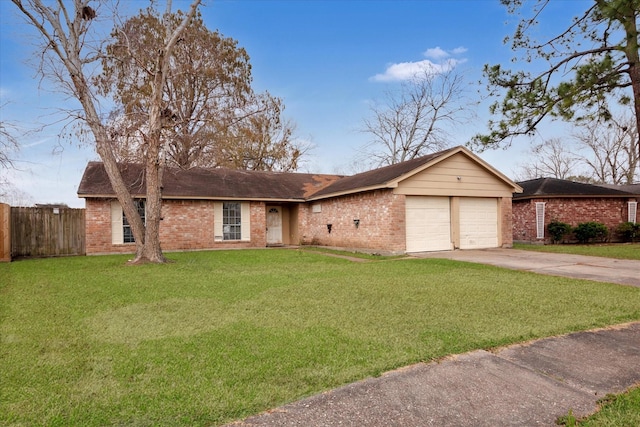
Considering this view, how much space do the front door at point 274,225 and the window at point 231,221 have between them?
2134mm

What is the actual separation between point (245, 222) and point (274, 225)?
2.29 metres

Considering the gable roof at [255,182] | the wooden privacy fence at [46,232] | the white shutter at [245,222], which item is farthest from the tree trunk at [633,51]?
the wooden privacy fence at [46,232]

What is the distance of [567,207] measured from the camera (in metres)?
17.6

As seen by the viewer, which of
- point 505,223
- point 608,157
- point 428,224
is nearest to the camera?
point 428,224

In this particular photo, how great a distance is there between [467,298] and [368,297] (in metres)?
1.57

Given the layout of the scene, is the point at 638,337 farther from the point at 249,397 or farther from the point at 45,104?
the point at 45,104

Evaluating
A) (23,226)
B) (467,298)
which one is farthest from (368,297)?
(23,226)

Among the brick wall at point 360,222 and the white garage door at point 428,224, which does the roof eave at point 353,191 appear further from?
the white garage door at point 428,224

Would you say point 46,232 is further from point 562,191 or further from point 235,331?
point 562,191

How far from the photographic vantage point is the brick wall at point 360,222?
41.6ft

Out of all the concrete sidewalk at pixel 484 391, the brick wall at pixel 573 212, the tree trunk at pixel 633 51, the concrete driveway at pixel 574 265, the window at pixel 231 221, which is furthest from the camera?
the brick wall at pixel 573 212

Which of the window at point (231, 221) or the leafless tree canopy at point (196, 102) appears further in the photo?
the window at point (231, 221)

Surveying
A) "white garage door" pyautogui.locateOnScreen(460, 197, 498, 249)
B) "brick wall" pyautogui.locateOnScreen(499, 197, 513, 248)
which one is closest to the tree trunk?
"brick wall" pyautogui.locateOnScreen(499, 197, 513, 248)

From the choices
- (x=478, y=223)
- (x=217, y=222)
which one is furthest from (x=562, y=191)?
(x=217, y=222)
